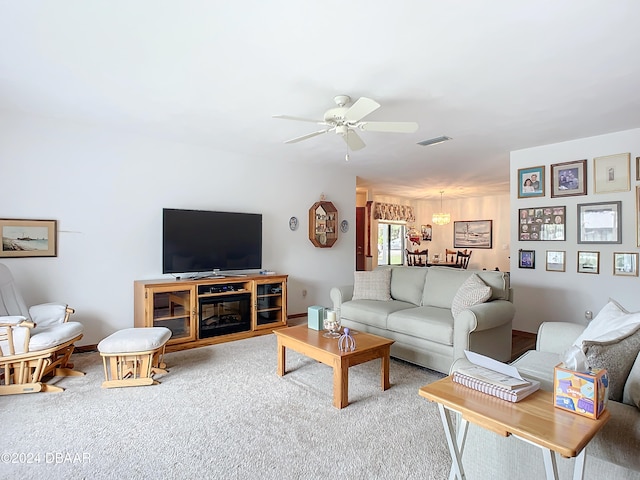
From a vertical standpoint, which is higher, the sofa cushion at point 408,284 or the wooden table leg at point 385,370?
the sofa cushion at point 408,284

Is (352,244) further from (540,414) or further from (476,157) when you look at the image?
(540,414)

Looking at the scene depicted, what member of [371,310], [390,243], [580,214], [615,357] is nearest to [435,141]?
[580,214]

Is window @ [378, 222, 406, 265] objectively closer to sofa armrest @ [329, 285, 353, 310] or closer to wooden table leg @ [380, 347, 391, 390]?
sofa armrest @ [329, 285, 353, 310]

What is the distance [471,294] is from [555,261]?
6.68 feet

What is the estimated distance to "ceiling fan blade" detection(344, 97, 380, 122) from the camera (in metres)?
2.45

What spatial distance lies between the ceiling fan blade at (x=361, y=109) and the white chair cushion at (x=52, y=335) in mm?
2854

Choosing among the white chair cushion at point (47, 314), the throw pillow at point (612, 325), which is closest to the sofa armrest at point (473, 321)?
the throw pillow at point (612, 325)

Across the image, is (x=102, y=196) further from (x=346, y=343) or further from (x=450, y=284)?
(x=450, y=284)

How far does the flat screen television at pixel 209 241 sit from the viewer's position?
4238 millimetres

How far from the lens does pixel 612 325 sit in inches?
71.2

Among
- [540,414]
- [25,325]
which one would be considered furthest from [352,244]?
[540,414]

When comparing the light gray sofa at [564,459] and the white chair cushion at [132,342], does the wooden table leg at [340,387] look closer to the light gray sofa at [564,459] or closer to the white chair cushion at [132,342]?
the light gray sofa at [564,459]

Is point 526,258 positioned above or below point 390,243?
below

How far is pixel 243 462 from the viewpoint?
1944 mm
